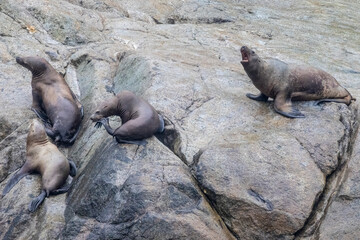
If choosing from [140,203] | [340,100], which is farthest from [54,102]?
[340,100]

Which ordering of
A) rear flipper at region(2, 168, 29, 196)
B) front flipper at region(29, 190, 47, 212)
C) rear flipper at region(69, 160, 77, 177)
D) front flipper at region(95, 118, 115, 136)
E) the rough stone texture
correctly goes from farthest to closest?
1. rear flipper at region(69, 160, 77, 177)
2. rear flipper at region(2, 168, 29, 196)
3. front flipper at region(95, 118, 115, 136)
4. front flipper at region(29, 190, 47, 212)
5. the rough stone texture

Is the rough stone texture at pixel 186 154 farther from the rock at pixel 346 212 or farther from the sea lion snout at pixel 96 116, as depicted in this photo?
the sea lion snout at pixel 96 116

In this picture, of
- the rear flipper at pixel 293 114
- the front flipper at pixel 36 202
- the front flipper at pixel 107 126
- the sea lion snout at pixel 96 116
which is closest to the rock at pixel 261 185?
the rear flipper at pixel 293 114

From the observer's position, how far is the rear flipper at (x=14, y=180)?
5.46 m

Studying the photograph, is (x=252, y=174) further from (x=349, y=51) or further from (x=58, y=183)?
(x=349, y=51)

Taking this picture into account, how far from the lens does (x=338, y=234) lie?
4.62 metres

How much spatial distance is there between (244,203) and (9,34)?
19.7ft

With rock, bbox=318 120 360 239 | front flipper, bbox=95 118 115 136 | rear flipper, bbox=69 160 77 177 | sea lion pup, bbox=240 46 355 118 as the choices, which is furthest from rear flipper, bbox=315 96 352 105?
rear flipper, bbox=69 160 77 177

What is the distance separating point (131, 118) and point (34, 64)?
2.72m

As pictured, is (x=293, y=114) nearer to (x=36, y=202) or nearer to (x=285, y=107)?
(x=285, y=107)

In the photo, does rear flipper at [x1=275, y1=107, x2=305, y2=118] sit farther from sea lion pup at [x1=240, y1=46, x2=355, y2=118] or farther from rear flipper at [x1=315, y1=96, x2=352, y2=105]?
rear flipper at [x1=315, y1=96, x2=352, y2=105]

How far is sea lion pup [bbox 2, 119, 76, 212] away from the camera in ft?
17.4

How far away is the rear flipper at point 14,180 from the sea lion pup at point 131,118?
112 cm

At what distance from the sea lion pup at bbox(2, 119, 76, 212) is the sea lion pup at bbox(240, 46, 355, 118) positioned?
2643mm
